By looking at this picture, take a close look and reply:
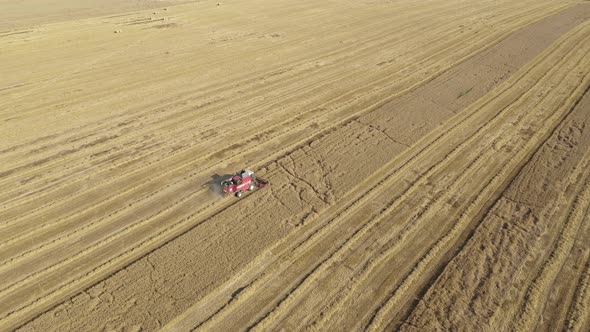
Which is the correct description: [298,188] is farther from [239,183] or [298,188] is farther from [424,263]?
[424,263]

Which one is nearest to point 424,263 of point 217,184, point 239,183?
point 239,183

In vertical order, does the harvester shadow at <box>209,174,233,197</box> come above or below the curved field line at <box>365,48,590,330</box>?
above

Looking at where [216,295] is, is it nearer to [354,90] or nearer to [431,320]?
[431,320]

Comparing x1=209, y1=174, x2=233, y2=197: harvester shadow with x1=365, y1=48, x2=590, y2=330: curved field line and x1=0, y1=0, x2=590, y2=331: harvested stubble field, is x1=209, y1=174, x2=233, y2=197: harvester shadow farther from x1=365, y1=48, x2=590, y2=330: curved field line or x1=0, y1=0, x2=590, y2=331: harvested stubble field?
x1=365, y1=48, x2=590, y2=330: curved field line

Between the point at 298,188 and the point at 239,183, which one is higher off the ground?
the point at 239,183

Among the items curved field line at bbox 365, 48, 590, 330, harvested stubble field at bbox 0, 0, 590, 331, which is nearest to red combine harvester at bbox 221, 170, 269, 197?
harvested stubble field at bbox 0, 0, 590, 331

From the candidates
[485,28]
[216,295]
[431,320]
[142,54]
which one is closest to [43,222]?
[216,295]
